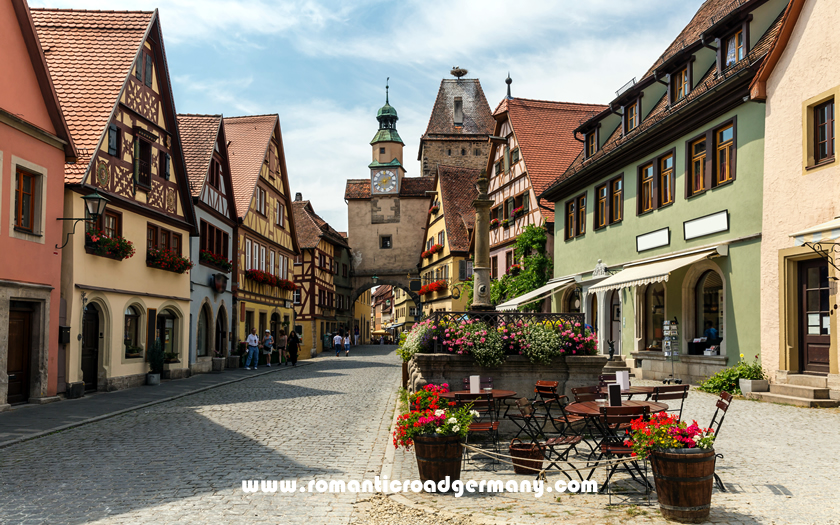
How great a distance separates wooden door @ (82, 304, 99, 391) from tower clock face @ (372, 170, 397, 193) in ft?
147

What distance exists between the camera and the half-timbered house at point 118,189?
56.5 ft

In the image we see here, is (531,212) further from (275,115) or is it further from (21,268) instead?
(21,268)

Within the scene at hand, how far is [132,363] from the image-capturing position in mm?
19688

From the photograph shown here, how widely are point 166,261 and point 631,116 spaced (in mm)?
14497

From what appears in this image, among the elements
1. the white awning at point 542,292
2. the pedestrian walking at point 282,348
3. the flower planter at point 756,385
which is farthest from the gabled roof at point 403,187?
the flower planter at point 756,385

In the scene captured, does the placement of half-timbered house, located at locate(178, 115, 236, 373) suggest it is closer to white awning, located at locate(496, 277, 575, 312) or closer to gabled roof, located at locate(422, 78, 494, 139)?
white awning, located at locate(496, 277, 575, 312)

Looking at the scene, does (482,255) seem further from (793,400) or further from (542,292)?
(542,292)

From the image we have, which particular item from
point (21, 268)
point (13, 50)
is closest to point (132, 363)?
point (21, 268)

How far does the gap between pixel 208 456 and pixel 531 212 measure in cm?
2408

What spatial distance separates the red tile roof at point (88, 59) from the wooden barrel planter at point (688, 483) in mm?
14963

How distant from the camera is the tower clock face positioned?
62219mm

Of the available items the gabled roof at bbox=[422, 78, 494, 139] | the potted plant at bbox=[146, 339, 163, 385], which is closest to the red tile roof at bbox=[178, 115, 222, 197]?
the potted plant at bbox=[146, 339, 163, 385]

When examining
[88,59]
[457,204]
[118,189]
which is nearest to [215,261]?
[118,189]

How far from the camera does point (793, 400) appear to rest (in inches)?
533
